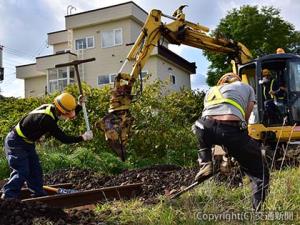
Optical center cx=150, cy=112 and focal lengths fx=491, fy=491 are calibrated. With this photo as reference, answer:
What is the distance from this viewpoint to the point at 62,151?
49.1 ft

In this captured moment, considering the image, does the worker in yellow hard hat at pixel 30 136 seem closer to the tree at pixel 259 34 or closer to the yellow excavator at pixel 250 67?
the yellow excavator at pixel 250 67

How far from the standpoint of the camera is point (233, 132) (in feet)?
19.8

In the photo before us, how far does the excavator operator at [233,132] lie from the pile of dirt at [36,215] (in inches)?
65.6

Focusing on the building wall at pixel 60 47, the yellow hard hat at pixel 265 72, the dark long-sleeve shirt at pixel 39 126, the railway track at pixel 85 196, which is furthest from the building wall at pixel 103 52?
the dark long-sleeve shirt at pixel 39 126

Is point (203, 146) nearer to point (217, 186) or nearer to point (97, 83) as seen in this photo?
point (217, 186)

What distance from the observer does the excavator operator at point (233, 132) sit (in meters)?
5.99

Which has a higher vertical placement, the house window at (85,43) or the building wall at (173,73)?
the house window at (85,43)

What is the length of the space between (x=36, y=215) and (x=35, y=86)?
35.6 meters

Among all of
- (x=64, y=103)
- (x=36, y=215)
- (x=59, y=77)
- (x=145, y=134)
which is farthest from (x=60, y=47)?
(x=36, y=215)

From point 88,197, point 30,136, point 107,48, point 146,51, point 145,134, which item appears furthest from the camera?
point 107,48

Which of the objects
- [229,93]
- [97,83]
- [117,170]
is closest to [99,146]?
[117,170]

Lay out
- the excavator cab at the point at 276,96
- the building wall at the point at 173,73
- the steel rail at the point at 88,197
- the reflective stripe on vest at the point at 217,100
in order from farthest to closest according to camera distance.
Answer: the building wall at the point at 173,73, the excavator cab at the point at 276,96, the steel rail at the point at 88,197, the reflective stripe on vest at the point at 217,100

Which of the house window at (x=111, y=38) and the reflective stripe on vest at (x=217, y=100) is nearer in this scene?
the reflective stripe on vest at (x=217, y=100)

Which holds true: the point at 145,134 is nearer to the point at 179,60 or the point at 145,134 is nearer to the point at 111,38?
the point at 111,38
